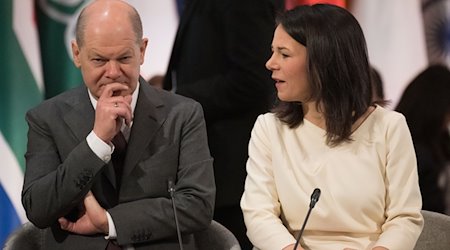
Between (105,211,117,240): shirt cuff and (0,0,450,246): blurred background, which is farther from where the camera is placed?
(0,0,450,246): blurred background

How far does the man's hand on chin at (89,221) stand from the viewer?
2377 mm

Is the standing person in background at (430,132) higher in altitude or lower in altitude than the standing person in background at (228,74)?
lower

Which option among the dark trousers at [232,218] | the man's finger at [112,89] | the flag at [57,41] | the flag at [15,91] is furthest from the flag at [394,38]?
the man's finger at [112,89]

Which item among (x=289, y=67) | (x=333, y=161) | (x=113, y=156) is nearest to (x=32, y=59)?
(x=113, y=156)

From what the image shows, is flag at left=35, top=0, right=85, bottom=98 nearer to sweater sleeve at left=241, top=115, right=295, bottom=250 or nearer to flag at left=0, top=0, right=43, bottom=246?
flag at left=0, top=0, right=43, bottom=246

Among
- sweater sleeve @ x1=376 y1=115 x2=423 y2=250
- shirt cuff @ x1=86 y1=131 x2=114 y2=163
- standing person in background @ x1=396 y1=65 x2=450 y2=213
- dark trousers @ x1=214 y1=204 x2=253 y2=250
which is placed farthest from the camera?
standing person in background @ x1=396 y1=65 x2=450 y2=213

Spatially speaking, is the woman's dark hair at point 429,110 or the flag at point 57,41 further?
the woman's dark hair at point 429,110

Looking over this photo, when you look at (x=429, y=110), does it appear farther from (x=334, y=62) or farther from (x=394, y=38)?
(x=334, y=62)

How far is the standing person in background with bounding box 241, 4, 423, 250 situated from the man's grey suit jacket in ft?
0.61

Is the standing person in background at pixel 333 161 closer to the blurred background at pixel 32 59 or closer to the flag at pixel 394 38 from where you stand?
the blurred background at pixel 32 59

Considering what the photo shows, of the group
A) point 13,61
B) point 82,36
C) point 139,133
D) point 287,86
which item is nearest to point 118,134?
point 139,133

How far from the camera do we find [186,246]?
252 cm

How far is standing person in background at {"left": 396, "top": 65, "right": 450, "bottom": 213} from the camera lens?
3861 mm

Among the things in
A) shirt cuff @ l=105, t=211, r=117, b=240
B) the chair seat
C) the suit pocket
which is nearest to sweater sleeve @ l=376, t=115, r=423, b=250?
the chair seat
